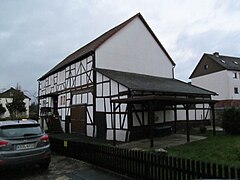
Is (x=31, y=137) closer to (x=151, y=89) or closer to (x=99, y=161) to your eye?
(x=99, y=161)

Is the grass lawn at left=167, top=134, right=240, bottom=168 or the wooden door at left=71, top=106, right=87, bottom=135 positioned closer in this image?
the grass lawn at left=167, top=134, right=240, bottom=168

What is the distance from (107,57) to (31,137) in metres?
11.6

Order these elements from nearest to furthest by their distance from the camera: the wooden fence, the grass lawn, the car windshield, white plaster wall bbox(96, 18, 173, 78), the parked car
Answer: the wooden fence → the parked car → the car windshield → the grass lawn → white plaster wall bbox(96, 18, 173, 78)

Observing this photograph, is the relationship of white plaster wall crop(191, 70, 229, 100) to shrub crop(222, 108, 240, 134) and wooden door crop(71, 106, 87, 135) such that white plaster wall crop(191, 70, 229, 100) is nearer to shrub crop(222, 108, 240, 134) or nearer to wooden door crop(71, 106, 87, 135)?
shrub crop(222, 108, 240, 134)

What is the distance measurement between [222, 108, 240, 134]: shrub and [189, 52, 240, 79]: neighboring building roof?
23567 millimetres

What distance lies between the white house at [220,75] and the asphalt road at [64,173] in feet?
99.5

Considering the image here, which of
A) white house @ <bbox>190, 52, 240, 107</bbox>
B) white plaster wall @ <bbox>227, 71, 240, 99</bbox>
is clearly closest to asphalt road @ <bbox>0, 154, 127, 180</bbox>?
white house @ <bbox>190, 52, 240, 107</bbox>

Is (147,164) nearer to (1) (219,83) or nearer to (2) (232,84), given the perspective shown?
(2) (232,84)

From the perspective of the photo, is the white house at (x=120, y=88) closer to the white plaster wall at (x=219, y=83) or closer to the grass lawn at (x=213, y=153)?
the grass lawn at (x=213, y=153)

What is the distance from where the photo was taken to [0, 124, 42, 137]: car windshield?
253 inches

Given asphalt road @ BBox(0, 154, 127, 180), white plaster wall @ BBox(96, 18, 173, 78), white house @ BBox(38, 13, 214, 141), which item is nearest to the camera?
asphalt road @ BBox(0, 154, 127, 180)

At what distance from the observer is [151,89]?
12.7 metres

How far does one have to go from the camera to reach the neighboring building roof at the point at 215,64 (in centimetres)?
3503

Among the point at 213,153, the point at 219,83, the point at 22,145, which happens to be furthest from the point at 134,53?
the point at 219,83
